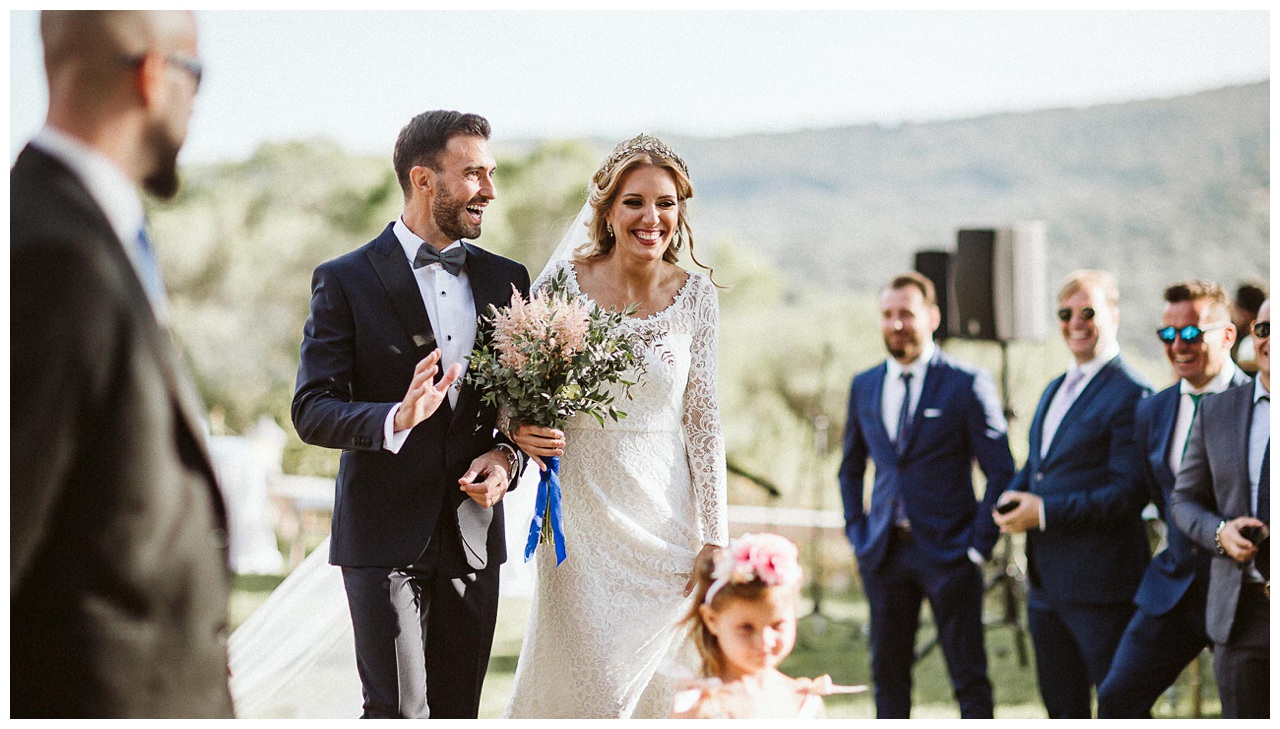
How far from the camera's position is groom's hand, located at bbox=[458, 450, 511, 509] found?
132 inches

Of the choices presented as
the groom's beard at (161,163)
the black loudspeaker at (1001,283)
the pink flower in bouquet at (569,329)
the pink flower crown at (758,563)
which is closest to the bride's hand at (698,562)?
the pink flower crown at (758,563)

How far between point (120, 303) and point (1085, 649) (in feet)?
12.5

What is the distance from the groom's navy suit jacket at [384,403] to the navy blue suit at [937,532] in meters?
2.20

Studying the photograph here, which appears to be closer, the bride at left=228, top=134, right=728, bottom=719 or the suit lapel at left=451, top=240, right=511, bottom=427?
the suit lapel at left=451, top=240, right=511, bottom=427

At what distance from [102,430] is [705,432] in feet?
6.35

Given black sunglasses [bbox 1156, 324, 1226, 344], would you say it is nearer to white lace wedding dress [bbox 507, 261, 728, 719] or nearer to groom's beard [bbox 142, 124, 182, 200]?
white lace wedding dress [bbox 507, 261, 728, 719]

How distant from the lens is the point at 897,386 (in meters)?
5.38

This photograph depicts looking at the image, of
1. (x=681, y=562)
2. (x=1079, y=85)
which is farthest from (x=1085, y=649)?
(x=1079, y=85)

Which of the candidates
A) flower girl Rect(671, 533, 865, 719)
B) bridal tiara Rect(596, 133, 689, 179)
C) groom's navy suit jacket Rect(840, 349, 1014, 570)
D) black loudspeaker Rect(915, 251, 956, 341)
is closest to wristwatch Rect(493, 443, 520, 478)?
flower girl Rect(671, 533, 865, 719)

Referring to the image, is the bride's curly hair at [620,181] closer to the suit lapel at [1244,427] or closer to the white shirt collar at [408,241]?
the white shirt collar at [408,241]

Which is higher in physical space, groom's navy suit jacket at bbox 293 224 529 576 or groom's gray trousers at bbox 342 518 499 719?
groom's navy suit jacket at bbox 293 224 529 576

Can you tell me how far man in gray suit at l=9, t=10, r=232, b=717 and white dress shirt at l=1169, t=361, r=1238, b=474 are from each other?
11.3 ft

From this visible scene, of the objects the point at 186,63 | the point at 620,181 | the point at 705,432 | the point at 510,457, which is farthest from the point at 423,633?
the point at 186,63

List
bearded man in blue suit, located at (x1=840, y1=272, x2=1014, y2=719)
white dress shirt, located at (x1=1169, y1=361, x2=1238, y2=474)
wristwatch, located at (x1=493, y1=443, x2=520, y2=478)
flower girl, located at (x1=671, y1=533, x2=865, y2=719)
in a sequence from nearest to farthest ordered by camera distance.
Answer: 1. flower girl, located at (x1=671, y1=533, x2=865, y2=719)
2. wristwatch, located at (x1=493, y1=443, x2=520, y2=478)
3. white dress shirt, located at (x1=1169, y1=361, x2=1238, y2=474)
4. bearded man in blue suit, located at (x1=840, y1=272, x2=1014, y2=719)
